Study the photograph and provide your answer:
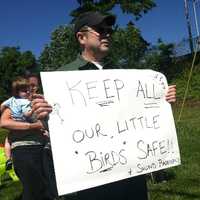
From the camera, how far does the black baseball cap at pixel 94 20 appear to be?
141 inches

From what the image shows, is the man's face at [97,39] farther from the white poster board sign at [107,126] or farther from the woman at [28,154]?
the woman at [28,154]

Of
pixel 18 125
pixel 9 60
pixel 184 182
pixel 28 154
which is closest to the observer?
pixel 18 125

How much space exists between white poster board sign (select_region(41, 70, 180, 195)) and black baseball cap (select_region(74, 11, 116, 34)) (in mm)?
305

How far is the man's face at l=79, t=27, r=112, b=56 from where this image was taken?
11.7 ft

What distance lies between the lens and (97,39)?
3566mm

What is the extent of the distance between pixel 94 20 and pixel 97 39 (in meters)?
0.12

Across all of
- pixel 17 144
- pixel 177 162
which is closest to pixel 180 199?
pixel 17 144

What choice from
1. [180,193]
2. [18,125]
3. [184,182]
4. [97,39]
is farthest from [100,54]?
[184,182]

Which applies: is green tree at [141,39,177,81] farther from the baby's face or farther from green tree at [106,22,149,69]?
the baby's face

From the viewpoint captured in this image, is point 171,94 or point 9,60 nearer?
point 171,94

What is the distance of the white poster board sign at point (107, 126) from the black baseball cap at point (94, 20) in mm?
305

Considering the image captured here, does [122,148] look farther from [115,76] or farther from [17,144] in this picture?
[17,144]

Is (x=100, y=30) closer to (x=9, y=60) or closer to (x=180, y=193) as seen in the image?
(x=180, y=193)

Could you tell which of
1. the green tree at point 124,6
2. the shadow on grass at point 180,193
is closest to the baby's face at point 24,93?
the shadow on grass at point 180,193
